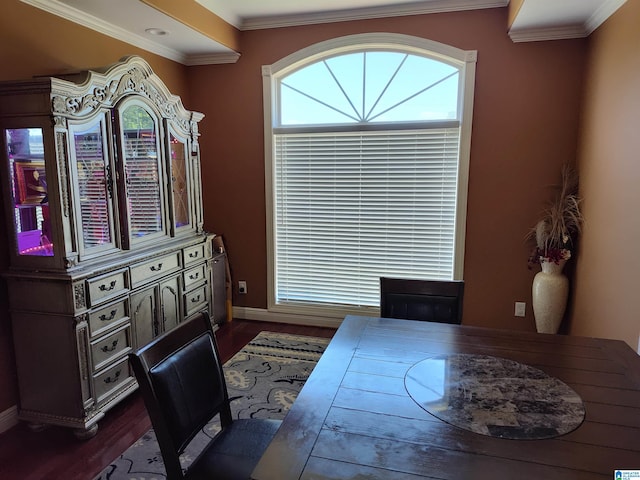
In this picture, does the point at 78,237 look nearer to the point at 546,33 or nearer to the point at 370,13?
the point at 370,13

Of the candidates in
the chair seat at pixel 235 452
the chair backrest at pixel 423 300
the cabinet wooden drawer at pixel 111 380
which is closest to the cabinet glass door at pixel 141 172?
the cabinet wooden drawer at pixel 111 380

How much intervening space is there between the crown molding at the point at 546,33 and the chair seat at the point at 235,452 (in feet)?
10.8

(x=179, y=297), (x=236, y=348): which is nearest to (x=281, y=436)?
(x=179, y=297)

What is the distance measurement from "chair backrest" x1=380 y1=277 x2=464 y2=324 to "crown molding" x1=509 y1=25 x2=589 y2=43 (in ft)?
7.24

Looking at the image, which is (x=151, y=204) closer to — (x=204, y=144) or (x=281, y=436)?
(x=204, y=144)

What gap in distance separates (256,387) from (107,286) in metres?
1.21

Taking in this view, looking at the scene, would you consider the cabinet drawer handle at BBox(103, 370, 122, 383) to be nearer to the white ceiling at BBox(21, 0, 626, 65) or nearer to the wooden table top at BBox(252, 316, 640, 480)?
the wooden table top at BBox(252, 316, 640, 480)

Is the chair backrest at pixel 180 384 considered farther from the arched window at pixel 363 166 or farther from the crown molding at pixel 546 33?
the crown molding at pixel 546 33

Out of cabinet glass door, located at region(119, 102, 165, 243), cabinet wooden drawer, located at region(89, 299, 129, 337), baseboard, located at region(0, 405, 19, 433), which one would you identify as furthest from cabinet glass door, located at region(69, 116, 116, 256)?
baseboard, located at region(0, 405, 19, 433)

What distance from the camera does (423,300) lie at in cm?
230

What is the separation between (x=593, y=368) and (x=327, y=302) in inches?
106

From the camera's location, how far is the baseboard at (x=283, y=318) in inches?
162

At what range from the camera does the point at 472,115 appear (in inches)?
136

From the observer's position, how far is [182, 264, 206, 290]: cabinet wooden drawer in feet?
10.9
